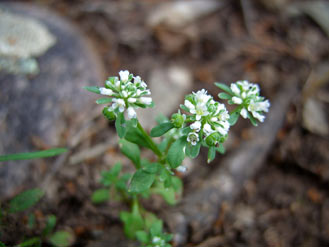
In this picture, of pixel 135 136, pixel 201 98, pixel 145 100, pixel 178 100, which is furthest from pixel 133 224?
pixel 178 100

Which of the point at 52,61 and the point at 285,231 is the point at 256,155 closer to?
the point at 285,231

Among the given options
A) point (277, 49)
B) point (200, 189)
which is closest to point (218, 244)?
point (200, 189)

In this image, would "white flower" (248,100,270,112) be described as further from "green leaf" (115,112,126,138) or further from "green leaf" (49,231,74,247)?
"green leaf" (49,231,74,247)

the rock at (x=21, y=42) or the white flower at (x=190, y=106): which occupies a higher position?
the rock at (x=21, y=42)

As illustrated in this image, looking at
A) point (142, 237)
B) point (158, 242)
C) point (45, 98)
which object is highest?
point (45, 98)

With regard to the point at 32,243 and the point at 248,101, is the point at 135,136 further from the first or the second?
the point at 32,243

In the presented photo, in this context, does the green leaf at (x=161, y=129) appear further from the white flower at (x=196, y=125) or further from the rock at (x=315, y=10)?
the rock at (x=315, y=10)

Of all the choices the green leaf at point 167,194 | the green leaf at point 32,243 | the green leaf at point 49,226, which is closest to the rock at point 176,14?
the green leaf at point 167,194
